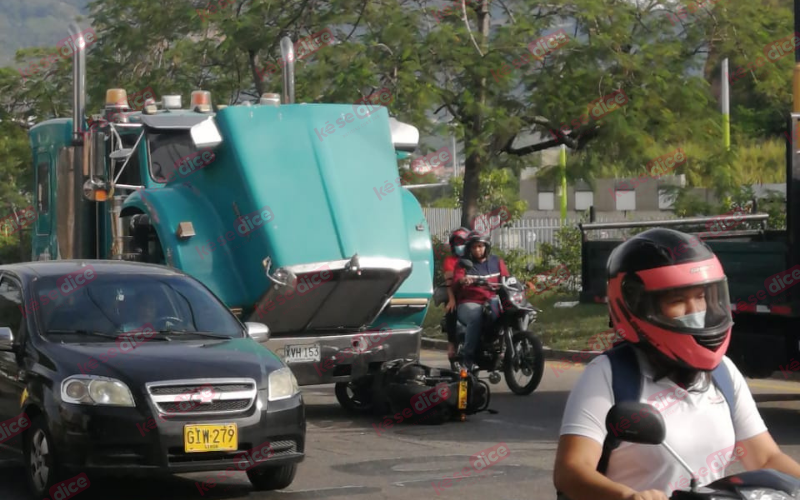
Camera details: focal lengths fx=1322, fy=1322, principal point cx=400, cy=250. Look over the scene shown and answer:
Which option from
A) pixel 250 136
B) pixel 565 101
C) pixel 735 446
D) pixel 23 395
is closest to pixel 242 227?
pixel 250 136

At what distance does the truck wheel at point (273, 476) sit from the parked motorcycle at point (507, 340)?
15.6 feet

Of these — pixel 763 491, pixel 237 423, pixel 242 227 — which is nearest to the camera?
pixel 763 491

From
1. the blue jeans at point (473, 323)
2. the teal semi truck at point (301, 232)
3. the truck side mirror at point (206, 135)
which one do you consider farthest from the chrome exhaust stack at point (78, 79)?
the blue jeans at point (473, 323)

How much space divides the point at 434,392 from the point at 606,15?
1109cm

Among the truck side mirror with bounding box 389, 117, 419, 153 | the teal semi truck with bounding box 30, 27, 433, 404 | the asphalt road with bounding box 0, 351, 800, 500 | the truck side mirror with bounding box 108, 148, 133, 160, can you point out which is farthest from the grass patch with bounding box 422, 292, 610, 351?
the truck side mirror with bounding box 108, 148, 133, 160

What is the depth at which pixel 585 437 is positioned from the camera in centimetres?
336

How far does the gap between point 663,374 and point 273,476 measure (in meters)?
5.44

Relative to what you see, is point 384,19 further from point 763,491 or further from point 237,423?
point 763,491

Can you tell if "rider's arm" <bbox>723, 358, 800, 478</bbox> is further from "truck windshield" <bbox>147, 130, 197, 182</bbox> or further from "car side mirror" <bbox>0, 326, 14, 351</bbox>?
"truck windshield" <bbox>147, 130, 197, 182</bbox>

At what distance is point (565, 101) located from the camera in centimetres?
2061

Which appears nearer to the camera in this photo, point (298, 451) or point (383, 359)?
point (298, 451)

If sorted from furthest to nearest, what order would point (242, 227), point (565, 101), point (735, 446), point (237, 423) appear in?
point (565, 101) → point (242, 227) → point (237, 423) → point (735, 446)

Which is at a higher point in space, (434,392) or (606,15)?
(606,15)

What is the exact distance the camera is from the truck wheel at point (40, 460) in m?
7.99
